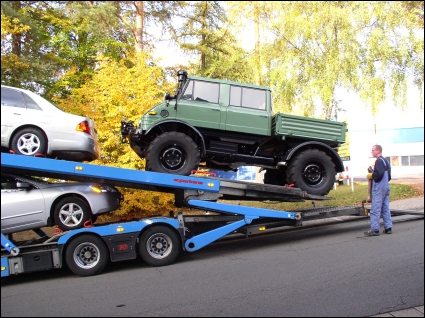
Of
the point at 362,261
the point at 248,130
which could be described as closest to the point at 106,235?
the point at 248,130

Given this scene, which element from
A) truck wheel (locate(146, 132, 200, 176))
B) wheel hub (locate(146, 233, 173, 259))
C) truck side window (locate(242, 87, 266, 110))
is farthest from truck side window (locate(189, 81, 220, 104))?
wheel hub (locate(146, 233, 173, 259))

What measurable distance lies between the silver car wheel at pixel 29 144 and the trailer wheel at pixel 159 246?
81.7 inches

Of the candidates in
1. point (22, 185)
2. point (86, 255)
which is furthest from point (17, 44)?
point (86, 255)

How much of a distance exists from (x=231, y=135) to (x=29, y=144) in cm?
325

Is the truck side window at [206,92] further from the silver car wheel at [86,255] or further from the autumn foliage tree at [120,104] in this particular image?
the silver car wheel at [86,255]

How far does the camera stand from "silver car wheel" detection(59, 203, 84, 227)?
561 centimetres

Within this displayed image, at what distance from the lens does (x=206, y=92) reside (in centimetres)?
648

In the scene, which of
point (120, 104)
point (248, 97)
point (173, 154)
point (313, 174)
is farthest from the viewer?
point (120, 104)

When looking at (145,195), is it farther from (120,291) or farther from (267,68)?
(267,68)

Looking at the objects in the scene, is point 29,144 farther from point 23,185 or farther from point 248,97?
point 248,97

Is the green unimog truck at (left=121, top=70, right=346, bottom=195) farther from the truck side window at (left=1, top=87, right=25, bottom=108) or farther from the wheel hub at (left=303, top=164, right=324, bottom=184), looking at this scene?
the truck side window at (left=1, top=87, right=25, bottom=108)

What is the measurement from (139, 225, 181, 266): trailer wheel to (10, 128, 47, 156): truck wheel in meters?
2.04

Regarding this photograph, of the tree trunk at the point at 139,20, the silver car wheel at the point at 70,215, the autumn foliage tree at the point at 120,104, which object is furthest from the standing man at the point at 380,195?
the silver car wheel at the point at 70,215

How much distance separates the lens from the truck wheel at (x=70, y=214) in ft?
18.3
